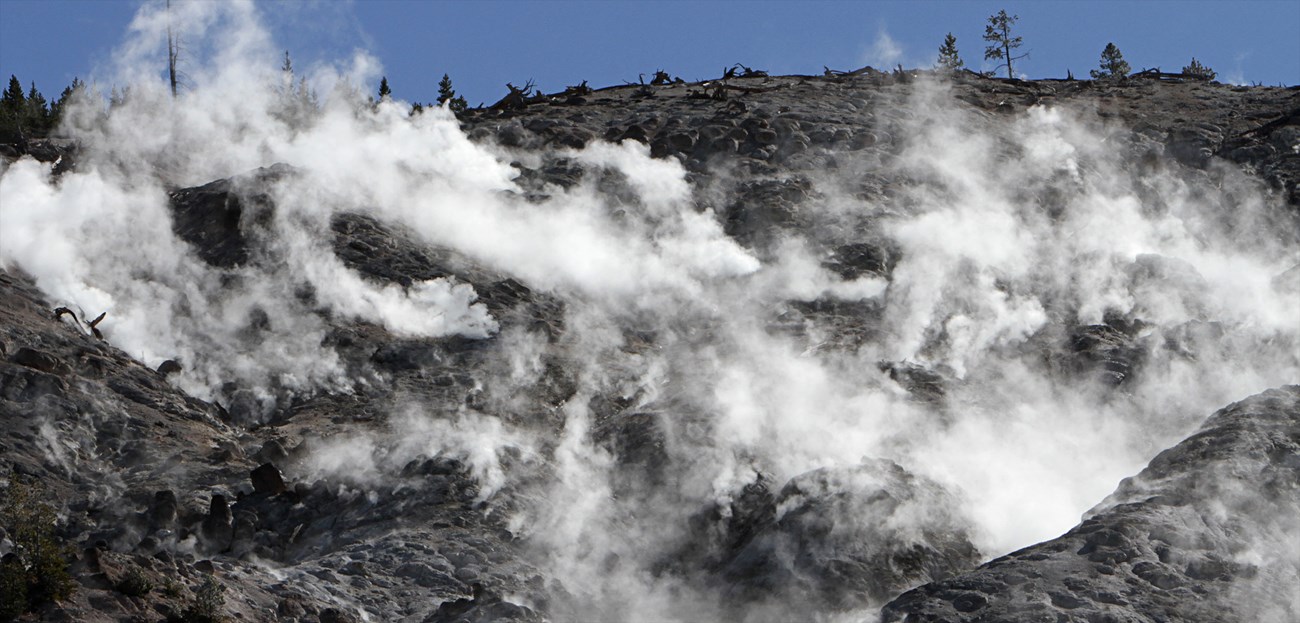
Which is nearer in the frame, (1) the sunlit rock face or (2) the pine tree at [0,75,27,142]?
(1) the sunlit rock face

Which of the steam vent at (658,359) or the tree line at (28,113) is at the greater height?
the tree line at (28,113)

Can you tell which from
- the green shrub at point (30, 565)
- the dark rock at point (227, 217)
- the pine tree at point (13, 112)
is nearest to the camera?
the green shrub at point (30, 565)

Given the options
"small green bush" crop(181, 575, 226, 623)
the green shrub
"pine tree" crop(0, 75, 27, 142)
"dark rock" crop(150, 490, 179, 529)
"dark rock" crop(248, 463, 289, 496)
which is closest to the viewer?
the green shrub

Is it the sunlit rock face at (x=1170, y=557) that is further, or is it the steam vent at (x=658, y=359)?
the steam vent at (x=658, y=359)

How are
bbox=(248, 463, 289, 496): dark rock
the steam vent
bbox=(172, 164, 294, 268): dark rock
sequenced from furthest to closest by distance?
bbox=(172, 164, 294, 268): dark rock → bbox=(248, 463, 289, 496): dark rock → the steam vent

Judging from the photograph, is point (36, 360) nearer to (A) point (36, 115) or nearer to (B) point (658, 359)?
(B) point (658, 359)

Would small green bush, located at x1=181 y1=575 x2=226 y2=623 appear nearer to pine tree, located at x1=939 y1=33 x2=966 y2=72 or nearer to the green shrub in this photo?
the green shrub

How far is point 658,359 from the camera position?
80.2 feet

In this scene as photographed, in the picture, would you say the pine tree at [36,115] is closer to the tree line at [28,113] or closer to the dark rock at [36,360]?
the tree line at [28,113]

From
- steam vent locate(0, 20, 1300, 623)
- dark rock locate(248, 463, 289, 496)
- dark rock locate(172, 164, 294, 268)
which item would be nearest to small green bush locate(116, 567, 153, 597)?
steam vent locate(0, 20, 1300, 623)

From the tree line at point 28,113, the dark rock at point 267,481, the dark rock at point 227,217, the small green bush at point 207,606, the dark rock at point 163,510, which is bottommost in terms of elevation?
the small green bush at point 207,606

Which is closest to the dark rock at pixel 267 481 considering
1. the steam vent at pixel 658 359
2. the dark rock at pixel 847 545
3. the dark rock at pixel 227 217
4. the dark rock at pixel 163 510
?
the steam vent at pixel 658 359

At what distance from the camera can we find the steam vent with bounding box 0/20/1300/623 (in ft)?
60.7

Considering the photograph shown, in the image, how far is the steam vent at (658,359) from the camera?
18.5 meters
